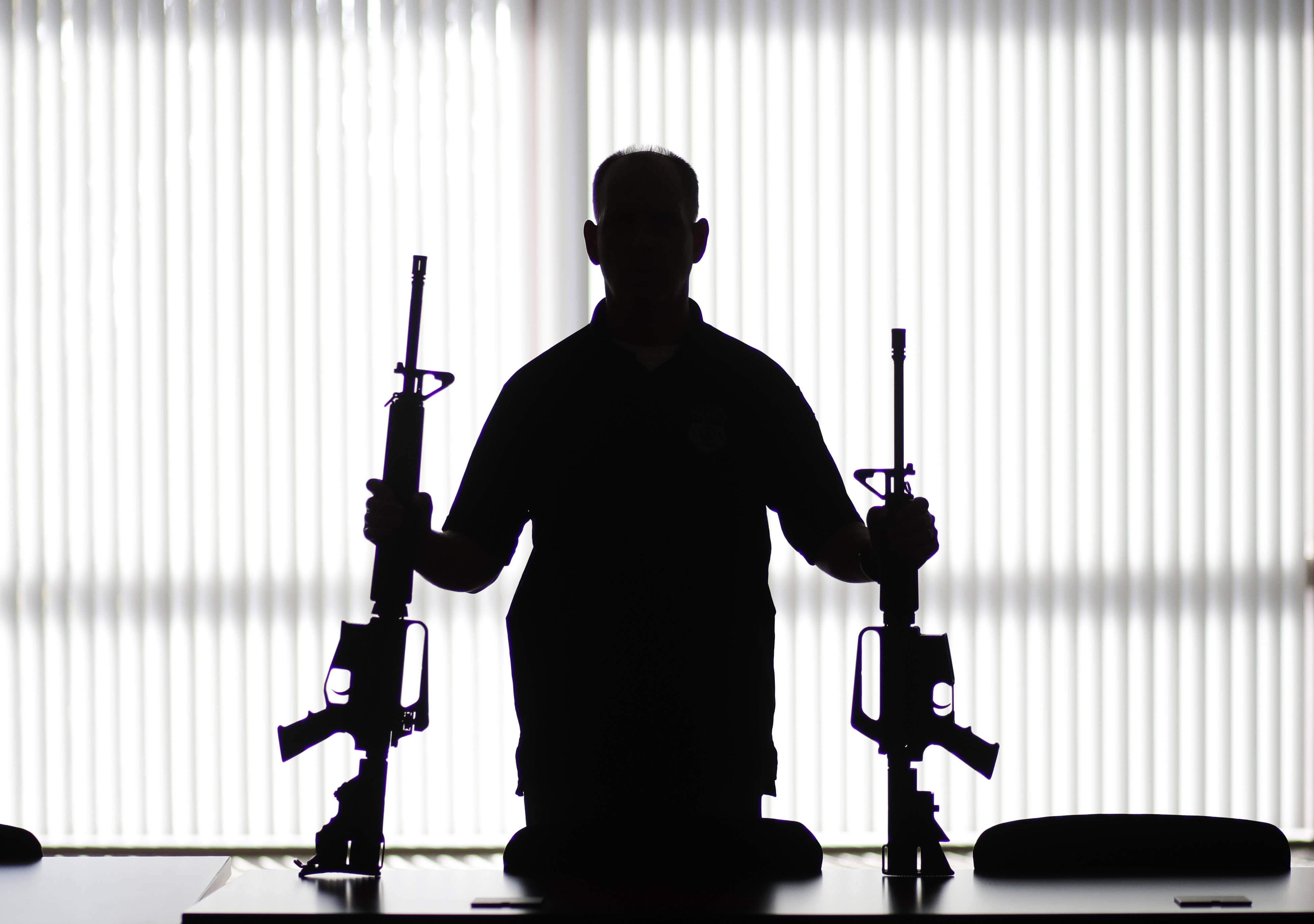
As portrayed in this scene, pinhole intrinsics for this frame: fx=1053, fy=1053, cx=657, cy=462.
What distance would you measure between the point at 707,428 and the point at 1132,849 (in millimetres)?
860

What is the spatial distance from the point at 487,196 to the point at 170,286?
97cm

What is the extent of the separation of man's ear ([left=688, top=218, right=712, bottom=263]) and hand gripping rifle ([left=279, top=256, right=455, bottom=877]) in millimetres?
435

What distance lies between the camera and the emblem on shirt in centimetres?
172

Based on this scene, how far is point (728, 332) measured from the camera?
123 inches

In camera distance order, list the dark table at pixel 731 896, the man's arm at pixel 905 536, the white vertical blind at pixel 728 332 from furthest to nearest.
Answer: the white vertical blind at pixel 728 332, the man's arm at pixel 905 536, the dark table at pixel 731 896

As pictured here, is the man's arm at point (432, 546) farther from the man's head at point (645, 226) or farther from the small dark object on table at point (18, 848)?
the small dark object on table at point (18, 848)

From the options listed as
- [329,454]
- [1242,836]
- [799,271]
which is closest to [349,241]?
[329,454]

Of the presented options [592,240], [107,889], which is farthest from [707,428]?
[107,889]

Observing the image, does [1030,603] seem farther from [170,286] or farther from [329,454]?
[170,286]

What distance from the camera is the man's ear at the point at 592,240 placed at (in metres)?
1.71

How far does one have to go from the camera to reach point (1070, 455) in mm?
3109

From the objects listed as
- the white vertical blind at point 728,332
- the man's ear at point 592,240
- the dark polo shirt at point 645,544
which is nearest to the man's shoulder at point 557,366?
the dark polo shirt at point 645,544

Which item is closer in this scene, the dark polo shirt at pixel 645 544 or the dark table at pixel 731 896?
the dark table at pixel 731 896

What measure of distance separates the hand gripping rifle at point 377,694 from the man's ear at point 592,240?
29cm
